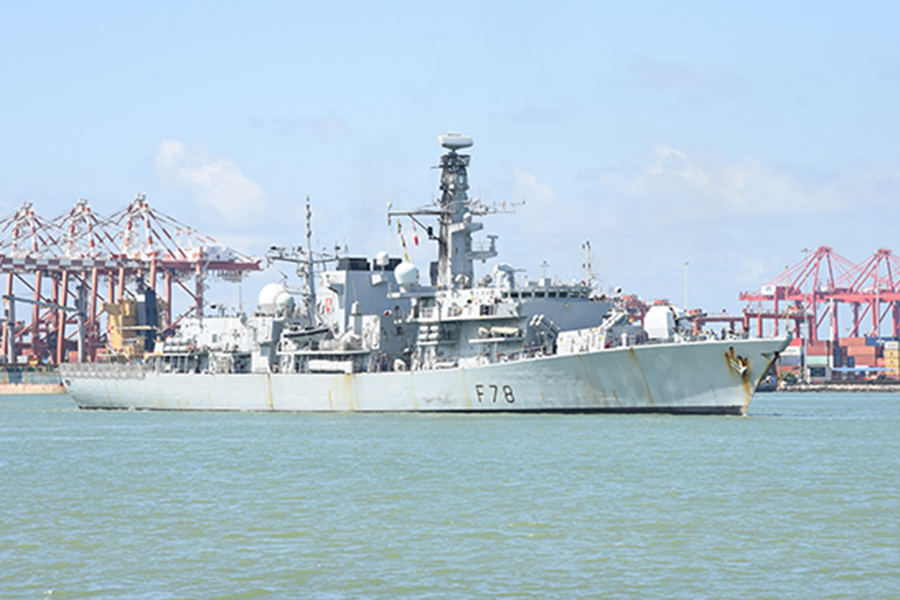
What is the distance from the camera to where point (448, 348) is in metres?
39.8

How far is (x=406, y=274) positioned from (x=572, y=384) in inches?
356

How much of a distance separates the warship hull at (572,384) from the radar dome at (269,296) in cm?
618

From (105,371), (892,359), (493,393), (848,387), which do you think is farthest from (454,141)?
(892,359)

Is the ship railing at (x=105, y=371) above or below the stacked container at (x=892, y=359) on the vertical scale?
above

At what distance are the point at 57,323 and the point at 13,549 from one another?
115 m

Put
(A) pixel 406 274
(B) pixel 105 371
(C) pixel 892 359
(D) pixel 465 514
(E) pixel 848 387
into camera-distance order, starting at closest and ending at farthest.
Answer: (D) pixel 465 514
(A) pixel 406 274
(B) pixel 105 371
(E) pixel 848 387
(C) pixel 892 359

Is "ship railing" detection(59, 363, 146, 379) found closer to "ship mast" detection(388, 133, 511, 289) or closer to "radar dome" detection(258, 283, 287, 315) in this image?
"radar dome" detection(258, 283, 287, 315)

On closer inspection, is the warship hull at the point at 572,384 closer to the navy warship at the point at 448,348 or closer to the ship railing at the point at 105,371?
the navy warship at the point at 448,348

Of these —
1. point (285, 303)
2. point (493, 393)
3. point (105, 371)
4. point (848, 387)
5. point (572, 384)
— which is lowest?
point (848, 387)

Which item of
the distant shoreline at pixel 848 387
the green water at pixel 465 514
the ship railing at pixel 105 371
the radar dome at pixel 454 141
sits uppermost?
the radar dome at pixel 454 141

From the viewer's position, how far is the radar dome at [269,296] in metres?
51.2

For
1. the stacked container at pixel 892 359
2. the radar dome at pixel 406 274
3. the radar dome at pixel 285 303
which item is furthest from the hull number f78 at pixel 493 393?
the stacked container at pixel 892 359

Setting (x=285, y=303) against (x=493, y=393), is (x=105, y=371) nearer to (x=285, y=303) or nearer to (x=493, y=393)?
(x=285, y=303)

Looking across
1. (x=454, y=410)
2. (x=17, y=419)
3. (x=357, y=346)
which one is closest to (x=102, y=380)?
(x=17, y=419)
